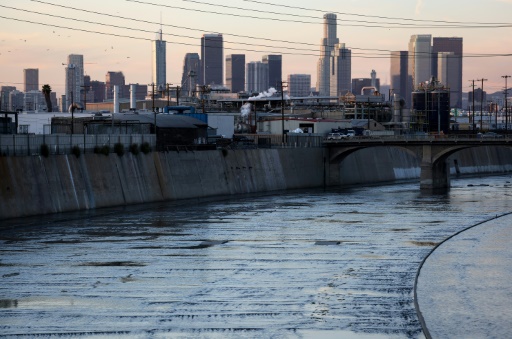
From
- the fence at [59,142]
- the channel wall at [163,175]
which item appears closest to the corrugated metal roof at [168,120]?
the channel wall at [163,175]

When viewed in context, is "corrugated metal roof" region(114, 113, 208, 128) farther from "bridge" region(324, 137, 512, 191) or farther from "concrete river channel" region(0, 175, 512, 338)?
"bridge" region(324, 137, 512, 191)

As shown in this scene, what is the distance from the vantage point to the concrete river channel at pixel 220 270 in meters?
34.3

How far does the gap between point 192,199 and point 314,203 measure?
40.3 ft

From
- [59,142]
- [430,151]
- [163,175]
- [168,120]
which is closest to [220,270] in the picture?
[59,142]

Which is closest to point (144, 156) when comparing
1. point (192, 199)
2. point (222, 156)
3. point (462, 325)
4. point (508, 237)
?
point (192, 199)

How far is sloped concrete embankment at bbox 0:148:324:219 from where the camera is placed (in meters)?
73.4

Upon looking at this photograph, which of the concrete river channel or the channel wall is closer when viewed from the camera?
the concrete river channel

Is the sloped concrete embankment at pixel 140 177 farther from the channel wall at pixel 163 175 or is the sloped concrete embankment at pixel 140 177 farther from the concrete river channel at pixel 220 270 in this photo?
the concrete river channel at pixel 220 270

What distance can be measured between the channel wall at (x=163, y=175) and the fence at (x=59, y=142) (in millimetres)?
1148

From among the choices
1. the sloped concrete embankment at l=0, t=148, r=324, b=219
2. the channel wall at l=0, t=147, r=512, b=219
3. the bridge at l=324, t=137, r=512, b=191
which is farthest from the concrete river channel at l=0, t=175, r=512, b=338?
the bridge at l=324, t=137, r=512, b=191

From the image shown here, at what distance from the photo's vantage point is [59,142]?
81.3 m

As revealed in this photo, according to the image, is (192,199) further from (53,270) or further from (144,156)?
(53,270)

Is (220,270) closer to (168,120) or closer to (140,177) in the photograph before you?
(140,177)

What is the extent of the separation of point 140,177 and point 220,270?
44081mm
